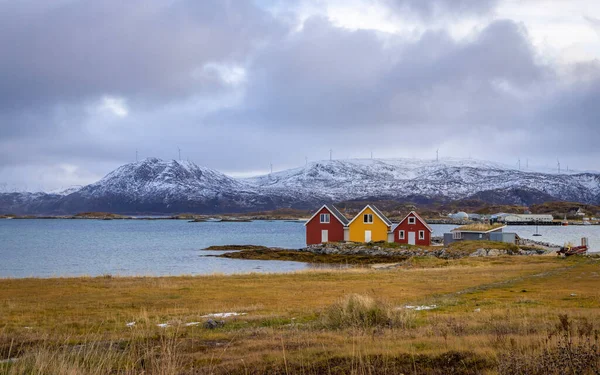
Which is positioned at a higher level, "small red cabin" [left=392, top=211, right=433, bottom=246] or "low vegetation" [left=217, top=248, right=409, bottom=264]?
"small red cabin" [left=392, top=211, right=433, bottom=246]

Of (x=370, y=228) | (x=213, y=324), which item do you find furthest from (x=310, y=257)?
(x=213, y=324)

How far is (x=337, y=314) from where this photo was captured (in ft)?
46.9

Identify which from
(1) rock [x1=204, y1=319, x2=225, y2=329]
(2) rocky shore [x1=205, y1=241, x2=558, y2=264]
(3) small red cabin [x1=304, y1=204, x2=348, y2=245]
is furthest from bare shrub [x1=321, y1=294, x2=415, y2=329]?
(3) small red cabin [x1=304, y1=204, x2=348, y2=245]

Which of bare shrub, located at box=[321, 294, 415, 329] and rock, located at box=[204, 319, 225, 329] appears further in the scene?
rock, located at box=[204, 319, 225, 329]

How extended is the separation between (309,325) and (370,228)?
196ft

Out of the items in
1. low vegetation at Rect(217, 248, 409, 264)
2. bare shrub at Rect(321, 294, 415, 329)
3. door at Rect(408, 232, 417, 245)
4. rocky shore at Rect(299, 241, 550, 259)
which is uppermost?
bare shrub at Rect(321, 294, 415, 329)

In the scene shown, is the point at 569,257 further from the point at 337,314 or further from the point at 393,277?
the point at 337,314

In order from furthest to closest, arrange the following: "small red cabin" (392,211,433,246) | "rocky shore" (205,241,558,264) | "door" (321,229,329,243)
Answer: "door" (321,229,329,243) < "small red cabin" (392,211,433,246) < "rocky shore" (205,241,558,264)

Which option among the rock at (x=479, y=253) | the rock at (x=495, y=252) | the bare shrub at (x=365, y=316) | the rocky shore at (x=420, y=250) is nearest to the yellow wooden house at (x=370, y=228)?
the rocky shore at (x=420, y=250)

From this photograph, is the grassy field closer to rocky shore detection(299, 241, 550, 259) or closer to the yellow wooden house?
rocky shore detection(299, 241, 550, 259)

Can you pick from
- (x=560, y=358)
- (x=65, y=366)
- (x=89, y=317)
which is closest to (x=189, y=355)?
(x=65, y=366)

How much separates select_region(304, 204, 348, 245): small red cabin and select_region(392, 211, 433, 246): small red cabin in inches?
280

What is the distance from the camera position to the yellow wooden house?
239 ft

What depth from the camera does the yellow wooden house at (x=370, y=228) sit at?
239 feet
